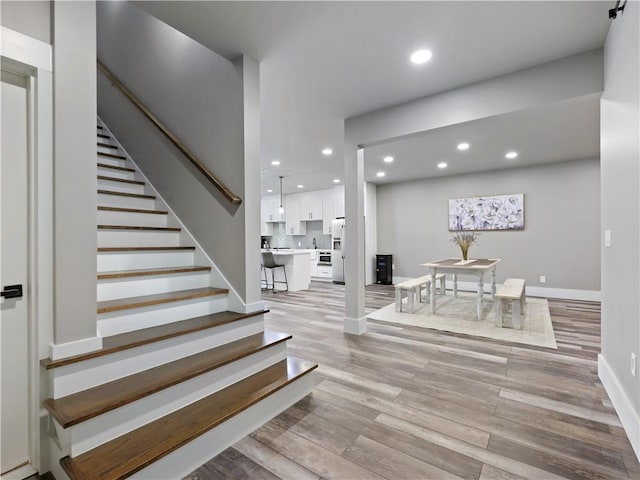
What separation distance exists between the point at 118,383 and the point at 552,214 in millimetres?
7072

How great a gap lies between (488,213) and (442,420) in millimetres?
5586

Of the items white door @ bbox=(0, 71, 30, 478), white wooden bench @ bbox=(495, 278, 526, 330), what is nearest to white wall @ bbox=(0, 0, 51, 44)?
white door @ bbox=(0, 71, 30, 478)

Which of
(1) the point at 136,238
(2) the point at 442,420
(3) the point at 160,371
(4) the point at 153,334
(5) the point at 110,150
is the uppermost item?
(5) the point at 110,150

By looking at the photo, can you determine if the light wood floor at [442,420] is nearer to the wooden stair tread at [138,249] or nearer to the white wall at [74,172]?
the white wall at [74,172]

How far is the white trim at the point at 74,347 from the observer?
1.46 meters

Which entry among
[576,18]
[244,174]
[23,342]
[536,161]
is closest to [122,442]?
[23,342]

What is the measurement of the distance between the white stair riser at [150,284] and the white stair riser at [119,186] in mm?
1386

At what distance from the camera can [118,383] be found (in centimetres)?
157

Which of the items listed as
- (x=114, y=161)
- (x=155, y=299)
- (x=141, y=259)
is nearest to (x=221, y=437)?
(x=155, y=299)

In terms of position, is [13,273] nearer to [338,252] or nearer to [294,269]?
[294,269]

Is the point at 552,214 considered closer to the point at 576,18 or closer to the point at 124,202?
the point at 576,18

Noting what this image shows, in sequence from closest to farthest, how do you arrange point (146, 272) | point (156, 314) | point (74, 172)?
point (74, 172) → point (156, 314) → point (146, 272)

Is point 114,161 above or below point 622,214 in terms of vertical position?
above

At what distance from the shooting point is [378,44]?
2346 millimetres
